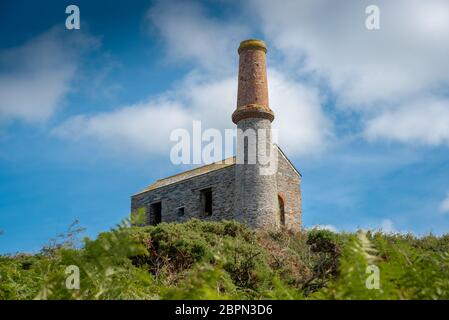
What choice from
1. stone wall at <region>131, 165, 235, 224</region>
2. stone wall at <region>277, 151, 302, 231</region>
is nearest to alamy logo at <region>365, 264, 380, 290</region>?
stone wall at <region>131, 165, 235, 224</region>

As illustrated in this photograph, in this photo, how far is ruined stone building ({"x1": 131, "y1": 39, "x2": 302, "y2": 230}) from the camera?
79.4ft

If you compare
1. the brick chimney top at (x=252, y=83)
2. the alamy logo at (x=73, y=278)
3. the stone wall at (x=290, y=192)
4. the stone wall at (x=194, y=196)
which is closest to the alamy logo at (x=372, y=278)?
the alamy logo at (x=73, y=278)

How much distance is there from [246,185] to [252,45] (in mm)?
7524

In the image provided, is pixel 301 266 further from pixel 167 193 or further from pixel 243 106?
pixel 167 193

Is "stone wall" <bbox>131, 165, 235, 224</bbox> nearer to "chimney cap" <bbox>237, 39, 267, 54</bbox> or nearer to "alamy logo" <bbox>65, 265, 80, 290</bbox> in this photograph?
"chimney cap" <bbox>237, 39, 267, 54</bbox>

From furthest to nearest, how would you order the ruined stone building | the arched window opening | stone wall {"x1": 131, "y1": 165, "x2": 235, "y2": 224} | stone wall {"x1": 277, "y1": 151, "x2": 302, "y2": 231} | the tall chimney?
stone wall {"x1": 277, "y1": 151, "x2": 302, "y2": 231} < the arched window opening < stone wall {"x1": 131, "y1": 165, "x2": 235, "y2": 224} < the ruined stone building < the tall chimney

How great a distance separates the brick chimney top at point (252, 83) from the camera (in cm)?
2516

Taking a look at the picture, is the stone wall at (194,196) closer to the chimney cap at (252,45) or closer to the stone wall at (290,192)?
the stone wall at (290,192)

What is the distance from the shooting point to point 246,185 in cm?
2436

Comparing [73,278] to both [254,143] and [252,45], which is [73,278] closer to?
[254,143]

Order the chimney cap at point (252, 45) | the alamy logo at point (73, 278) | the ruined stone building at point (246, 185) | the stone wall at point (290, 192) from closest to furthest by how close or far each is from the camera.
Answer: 1. the alamy logo at point (73, 278)
2. the ruined stone building at point (246, 185)
3. the chimney cap at point (252, 45)
4. the stone wall at point (290, 192)

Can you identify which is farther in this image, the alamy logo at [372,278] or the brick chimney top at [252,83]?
the brick chimney top at [252,83]

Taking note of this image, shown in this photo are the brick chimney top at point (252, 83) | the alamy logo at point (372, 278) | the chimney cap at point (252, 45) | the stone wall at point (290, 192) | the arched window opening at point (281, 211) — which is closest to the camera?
Result: the alamy logo at point (372, 278)

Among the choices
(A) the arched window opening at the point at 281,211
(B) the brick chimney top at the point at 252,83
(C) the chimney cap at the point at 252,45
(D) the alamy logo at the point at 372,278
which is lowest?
(D) the alamy logo at the point at 372,278
